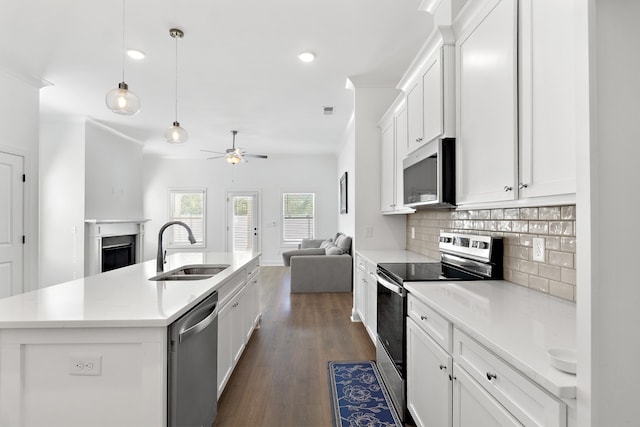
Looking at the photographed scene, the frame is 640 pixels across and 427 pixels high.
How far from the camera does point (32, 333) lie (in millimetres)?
1329

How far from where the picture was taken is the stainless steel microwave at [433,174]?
2090 mm

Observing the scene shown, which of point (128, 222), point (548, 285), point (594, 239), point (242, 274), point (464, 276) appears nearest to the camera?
point (594, 239)

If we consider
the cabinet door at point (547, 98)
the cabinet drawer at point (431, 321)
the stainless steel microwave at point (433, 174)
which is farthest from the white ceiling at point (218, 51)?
the cabinet drawer at point (431, 321)

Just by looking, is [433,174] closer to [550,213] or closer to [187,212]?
[550,213]

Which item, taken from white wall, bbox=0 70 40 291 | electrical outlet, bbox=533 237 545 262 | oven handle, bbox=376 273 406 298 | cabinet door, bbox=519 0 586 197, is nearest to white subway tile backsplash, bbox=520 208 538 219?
electrical outlet, bbox=533 237 545 262

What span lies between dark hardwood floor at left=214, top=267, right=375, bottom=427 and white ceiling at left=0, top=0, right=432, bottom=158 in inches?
114

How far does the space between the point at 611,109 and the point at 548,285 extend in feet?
3.69

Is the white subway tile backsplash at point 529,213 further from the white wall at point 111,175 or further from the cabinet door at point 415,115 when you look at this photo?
the white wall at point 111,175

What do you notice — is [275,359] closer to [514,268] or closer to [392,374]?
[392,374]

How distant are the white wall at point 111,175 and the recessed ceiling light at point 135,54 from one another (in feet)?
10.1

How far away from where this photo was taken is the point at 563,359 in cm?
85

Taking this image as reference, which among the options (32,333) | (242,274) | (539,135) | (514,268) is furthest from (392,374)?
(32,333)

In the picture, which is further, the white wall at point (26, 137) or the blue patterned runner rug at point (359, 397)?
the white wall at point (26, 137)

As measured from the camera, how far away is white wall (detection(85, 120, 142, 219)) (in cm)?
591
